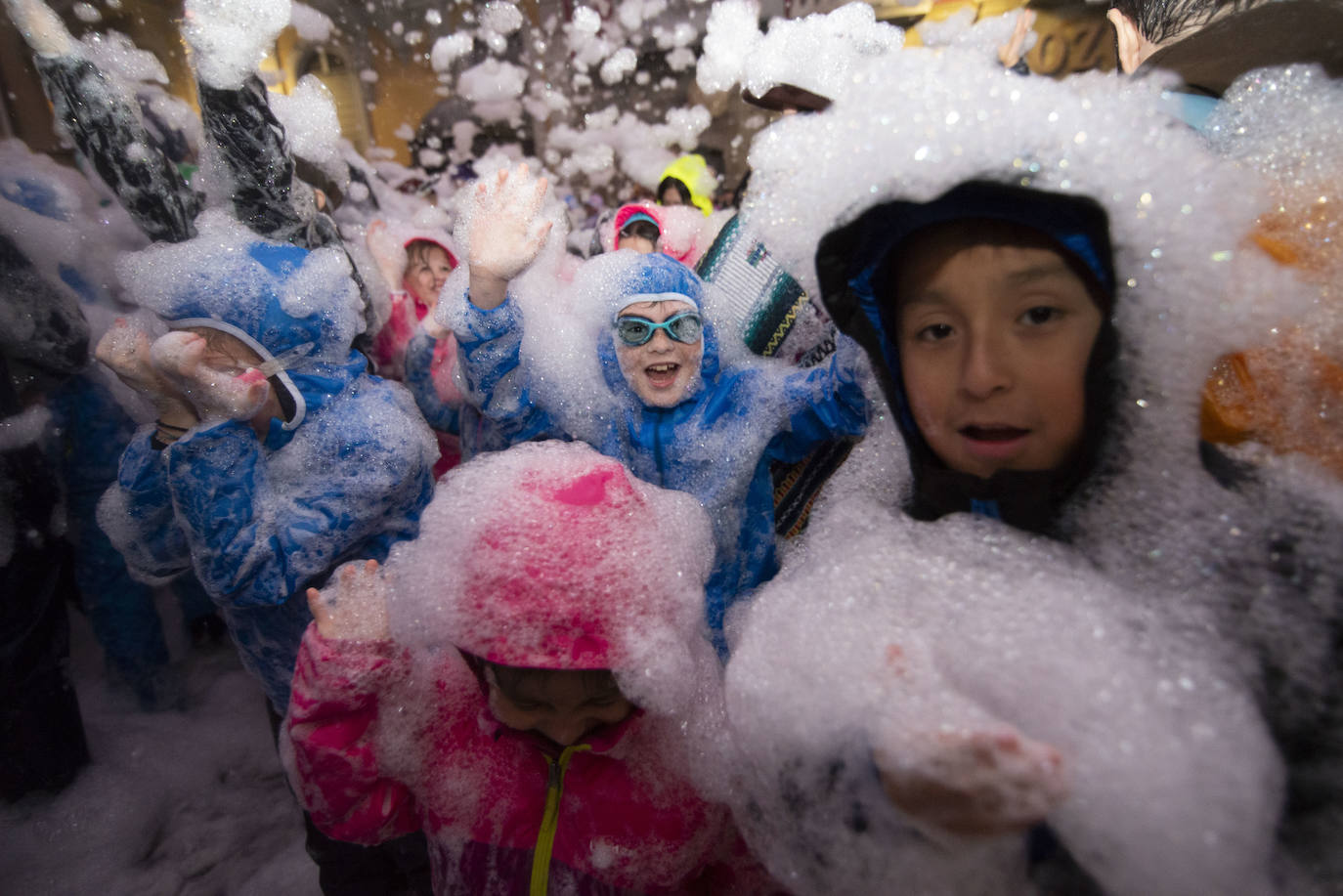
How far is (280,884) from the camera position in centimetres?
150

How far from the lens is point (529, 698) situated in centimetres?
79

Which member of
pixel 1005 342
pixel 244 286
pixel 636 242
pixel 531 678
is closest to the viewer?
pixel 1005 342

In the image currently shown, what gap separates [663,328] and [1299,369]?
1.03 m

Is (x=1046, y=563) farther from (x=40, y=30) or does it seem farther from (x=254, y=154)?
(x=40, y=30)

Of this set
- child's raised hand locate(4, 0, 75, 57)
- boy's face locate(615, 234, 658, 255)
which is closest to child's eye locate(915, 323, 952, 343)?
child's raised hand locate(4, 0, 75, 57)

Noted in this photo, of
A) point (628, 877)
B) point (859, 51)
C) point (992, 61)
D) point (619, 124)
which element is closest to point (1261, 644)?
point (992, 61)

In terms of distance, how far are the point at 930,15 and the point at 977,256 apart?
4269 mm

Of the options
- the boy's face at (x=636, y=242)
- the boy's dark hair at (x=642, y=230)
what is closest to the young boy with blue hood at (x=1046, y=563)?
the boy's face at (x=636, y=242)

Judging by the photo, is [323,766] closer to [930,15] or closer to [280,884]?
[280,884]

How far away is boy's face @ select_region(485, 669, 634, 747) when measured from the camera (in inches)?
30.5

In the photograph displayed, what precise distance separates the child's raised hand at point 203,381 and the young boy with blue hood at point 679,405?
16.0 inches

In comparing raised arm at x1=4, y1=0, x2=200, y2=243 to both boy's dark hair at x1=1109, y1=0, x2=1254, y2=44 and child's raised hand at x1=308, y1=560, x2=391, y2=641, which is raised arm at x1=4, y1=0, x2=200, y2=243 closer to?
child's raised hand at x1=308, y1=560, x2=391, y2=641

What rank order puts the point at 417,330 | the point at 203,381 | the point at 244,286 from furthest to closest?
1. the point at 417,330
2. the point at 244,286
3. the point at 203,381

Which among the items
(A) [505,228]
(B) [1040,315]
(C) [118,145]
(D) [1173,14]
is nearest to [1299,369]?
(B) [1040,315]
